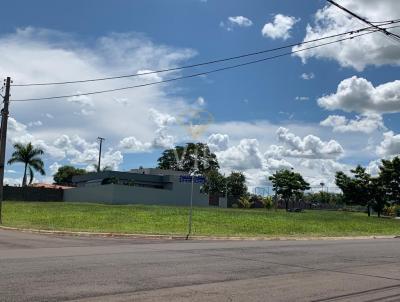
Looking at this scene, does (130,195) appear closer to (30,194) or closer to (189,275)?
(30,194)

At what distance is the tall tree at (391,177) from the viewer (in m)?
64.8

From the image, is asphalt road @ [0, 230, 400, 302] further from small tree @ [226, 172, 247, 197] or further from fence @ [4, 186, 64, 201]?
small tree @ [226, 172, 247, 197]

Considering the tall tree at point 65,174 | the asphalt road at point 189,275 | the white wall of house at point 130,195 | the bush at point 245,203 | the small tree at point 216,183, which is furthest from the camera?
the tall tree at point 65,174

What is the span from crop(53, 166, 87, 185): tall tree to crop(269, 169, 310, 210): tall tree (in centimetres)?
5141

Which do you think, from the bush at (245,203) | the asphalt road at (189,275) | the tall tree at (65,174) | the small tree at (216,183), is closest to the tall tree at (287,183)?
the bush at (245,203)

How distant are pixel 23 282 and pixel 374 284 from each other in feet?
22.0

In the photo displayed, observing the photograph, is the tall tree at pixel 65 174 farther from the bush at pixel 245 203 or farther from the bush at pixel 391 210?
the bush at pixel 391 210

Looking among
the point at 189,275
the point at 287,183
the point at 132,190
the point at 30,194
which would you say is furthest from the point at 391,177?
the point at 189,275

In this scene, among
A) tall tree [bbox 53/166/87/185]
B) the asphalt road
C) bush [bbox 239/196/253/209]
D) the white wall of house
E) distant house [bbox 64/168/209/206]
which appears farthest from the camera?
tall tree [bbox 53/166/87/185]

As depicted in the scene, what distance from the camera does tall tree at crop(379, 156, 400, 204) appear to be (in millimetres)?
64812

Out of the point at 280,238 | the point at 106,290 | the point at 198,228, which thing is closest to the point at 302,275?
the point at 106,290

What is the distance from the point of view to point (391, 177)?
65.6 m

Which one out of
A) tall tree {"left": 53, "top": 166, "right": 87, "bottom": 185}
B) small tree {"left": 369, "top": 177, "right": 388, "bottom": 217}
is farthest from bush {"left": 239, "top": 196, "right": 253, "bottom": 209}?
tall tree {"left": 53, "top": 166, "right": 87, "bottom": 185}

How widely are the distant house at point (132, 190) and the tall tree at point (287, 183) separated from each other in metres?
14.1
